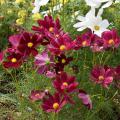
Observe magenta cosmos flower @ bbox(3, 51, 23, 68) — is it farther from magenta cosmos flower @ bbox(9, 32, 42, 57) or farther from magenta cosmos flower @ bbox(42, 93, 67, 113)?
magenta cosmos flower @ bbox(42, 93, 67, 113)

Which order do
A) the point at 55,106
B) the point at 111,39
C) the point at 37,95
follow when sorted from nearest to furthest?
1. the point at 55,106
2. the point at 37,95
3. the point at 111,39

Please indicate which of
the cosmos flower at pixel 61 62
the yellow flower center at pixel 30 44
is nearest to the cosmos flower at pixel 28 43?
the yellow flower center at pixel 30 44

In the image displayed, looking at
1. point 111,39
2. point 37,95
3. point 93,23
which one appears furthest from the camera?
point 93,23

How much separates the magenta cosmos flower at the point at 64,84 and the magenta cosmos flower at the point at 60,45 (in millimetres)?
133

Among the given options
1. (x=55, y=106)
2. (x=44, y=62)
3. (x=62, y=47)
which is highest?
(x=62, y=47)

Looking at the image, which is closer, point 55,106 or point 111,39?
point 55,106

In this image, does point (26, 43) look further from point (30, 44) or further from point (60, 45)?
point (60, 45)

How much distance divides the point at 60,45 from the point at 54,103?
32cm

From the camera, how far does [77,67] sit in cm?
307

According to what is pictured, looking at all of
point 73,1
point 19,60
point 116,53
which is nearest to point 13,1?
point 73,1

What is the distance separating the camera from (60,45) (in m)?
2.58

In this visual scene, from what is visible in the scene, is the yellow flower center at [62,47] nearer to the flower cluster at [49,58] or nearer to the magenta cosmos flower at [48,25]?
the flower cluster at [49,58]

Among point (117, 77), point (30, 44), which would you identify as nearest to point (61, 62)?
point (30, 44)

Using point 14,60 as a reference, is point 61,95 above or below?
below
